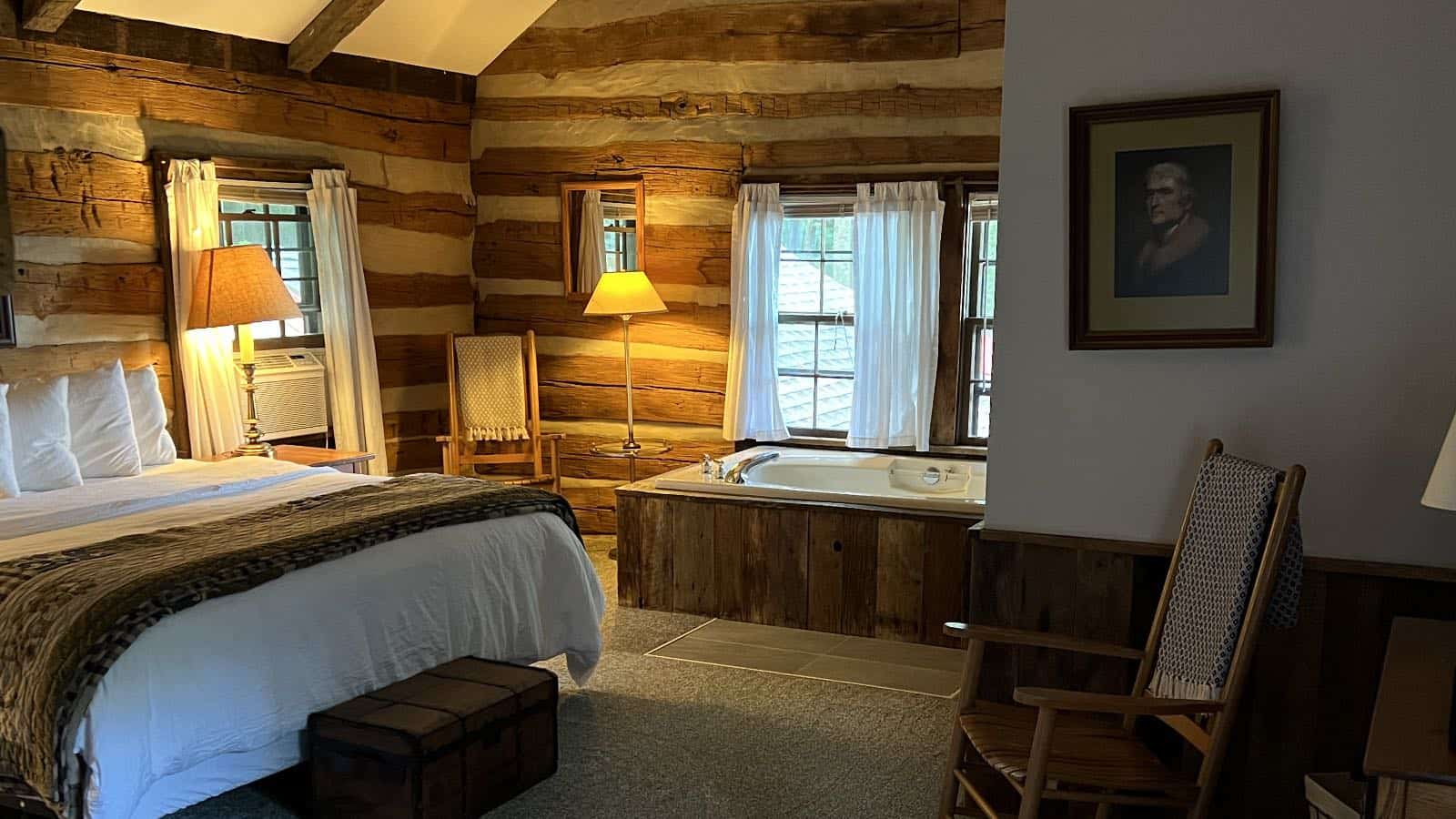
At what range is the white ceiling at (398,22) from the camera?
5035mm

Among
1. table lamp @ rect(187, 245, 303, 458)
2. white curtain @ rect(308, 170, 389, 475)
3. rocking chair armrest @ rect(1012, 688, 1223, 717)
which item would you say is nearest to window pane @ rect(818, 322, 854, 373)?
white curtain @ rect(308, 170, 389, 475)

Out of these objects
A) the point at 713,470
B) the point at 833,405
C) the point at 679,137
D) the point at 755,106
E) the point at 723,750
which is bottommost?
the point at 723,750

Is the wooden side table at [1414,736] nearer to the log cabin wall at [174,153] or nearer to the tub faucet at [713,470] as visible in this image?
the tub faucet at [713,470]

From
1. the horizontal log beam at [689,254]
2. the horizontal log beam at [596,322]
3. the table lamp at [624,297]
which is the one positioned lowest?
the horizontal log beam at [596,322]

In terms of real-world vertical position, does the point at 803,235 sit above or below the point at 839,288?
above

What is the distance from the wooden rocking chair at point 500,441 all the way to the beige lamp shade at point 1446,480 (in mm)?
4513

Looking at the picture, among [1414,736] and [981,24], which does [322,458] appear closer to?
[981,24]

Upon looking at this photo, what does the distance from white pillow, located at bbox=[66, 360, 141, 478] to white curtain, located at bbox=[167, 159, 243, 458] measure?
1.74 feet

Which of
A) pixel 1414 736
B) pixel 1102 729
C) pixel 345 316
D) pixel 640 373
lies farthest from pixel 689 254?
pixel 1414 736

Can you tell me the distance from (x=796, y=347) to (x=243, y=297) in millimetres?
2619

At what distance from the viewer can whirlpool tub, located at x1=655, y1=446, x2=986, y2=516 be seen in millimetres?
5234

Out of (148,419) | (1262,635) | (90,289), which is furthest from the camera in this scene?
(90,289)

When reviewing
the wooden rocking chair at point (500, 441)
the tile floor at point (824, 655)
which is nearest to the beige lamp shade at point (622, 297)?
the wooden rocking chair at point (500, 441)

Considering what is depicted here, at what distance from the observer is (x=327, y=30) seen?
17.9 feet
